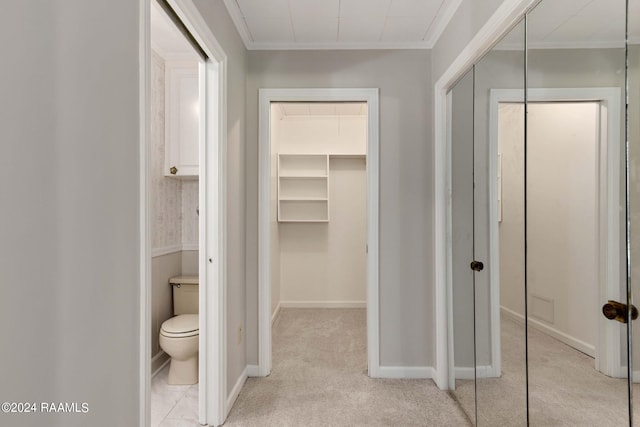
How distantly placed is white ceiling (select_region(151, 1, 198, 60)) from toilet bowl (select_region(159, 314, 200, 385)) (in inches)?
77.2

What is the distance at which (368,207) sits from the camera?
2.78 meters

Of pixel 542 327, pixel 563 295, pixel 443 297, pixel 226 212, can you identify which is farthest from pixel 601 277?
pixel 226 212

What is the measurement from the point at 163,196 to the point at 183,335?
4.07 feet

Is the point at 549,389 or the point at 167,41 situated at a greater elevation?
the point at 167,41

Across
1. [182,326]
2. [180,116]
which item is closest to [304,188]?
[180,116]

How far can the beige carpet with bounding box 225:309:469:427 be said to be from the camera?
85.3 inches

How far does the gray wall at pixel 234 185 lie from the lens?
229 cm

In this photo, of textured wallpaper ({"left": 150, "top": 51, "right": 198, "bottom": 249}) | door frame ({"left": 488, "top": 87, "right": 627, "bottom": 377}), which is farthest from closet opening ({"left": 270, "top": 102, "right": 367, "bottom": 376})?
door frame ({"left": 488, "top": 87, "right": 627, "bottom": 377})

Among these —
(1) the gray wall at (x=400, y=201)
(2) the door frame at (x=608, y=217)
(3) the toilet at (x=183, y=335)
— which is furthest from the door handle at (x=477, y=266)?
(3) the toilet at (x=183, y=335)

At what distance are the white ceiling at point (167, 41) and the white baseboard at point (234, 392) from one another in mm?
2360

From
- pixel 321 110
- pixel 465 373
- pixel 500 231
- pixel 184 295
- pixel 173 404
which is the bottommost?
pixel 173 404
